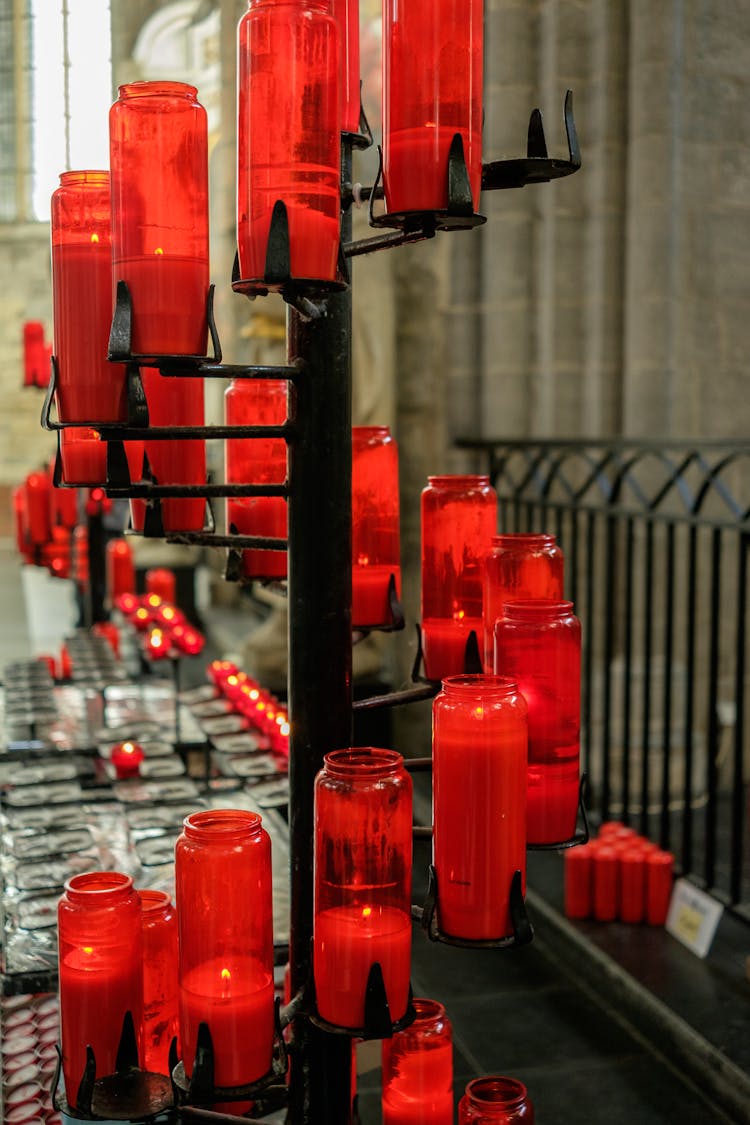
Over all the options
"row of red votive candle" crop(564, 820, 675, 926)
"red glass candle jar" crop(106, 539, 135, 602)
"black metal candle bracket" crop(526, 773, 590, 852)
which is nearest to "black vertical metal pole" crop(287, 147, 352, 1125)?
"black metal candle bracket" crop(526, 773, 590, 852)

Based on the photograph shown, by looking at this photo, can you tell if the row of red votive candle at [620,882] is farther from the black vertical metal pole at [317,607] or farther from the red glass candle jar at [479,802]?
the red glass candle jar at [479,802]

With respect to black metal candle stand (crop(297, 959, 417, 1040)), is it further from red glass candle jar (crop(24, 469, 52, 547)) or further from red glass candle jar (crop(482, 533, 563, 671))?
red glass candle jar (crop(24, 469, 52, 547))

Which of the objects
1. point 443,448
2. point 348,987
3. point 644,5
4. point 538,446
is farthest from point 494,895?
point 644,5

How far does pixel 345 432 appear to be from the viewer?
1603 mm

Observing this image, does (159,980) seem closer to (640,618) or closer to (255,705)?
(255,705)

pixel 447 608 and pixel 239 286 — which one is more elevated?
pixel 239 286

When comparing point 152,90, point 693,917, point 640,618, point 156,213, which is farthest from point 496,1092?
point 640,618

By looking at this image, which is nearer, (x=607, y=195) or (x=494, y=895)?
(x=494, y=895)

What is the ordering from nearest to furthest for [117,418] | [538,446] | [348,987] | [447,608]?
[348,987] < [117,418] < [447,608] < [538,446]

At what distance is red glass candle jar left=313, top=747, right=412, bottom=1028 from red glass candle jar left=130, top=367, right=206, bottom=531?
2.04ft

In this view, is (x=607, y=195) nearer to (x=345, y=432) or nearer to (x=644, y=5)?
(x=644, y=5)

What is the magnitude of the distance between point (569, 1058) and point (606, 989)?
35 centimetres

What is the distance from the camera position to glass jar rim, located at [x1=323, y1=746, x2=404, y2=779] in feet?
4.65

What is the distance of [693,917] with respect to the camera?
3.55 meters
